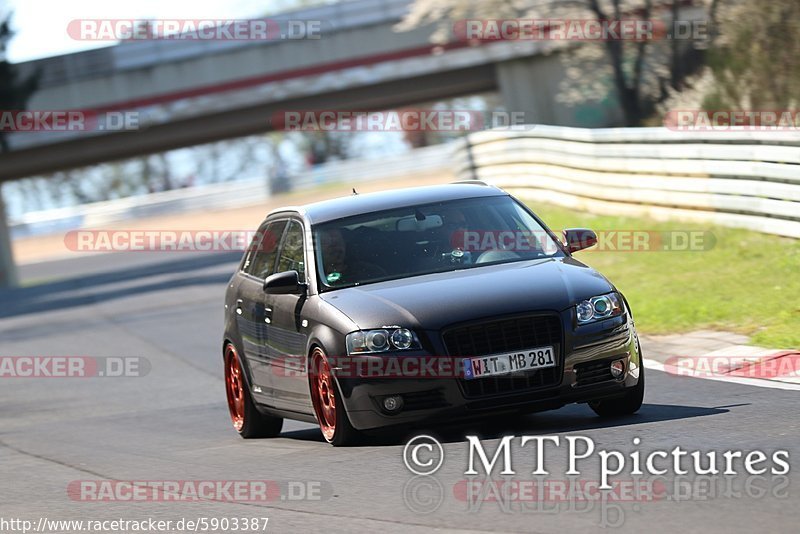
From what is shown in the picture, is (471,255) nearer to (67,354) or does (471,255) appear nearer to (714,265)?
(714,265)

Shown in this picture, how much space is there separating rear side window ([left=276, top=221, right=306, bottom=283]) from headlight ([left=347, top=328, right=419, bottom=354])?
125 cm

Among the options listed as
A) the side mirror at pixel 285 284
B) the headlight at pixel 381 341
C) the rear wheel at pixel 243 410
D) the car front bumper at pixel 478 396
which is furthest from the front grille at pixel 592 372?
the rear wheel at pixel 243 410

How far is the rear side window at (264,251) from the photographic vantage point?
10.8 m

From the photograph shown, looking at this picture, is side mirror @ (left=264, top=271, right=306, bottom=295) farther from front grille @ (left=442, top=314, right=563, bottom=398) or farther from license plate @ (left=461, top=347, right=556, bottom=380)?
license plate @ (left=461, top=347, right=556, bottom=380)

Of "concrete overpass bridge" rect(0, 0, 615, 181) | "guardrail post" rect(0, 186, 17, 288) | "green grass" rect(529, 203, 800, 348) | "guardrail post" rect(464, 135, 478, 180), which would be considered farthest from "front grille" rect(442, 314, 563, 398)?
"guardrail post" rect(0, 186, 17, 288)

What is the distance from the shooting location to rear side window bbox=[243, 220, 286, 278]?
1084 centimetres

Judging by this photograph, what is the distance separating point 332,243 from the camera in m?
9.98

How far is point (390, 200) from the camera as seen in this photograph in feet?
33.6

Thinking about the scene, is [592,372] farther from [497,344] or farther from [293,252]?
[293,252]

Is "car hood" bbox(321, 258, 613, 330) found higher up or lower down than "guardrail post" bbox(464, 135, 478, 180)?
higher up

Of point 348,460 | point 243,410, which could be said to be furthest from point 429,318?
point 243,410

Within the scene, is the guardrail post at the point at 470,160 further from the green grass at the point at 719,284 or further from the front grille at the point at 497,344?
the front grille at the point at 497,344

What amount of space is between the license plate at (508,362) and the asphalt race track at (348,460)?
1.29 ft

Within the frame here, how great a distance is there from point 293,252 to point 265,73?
125ft
